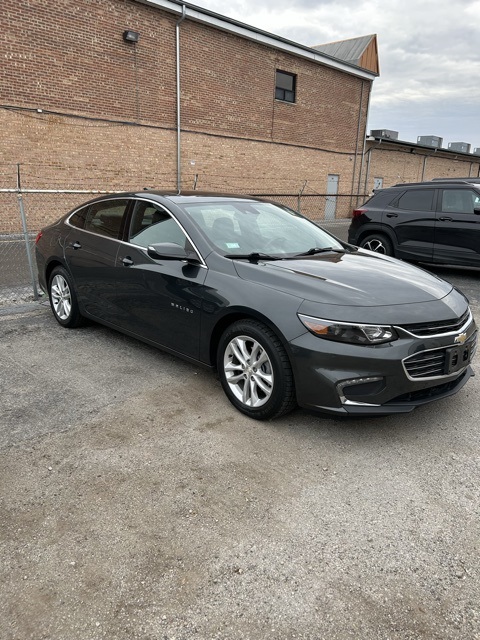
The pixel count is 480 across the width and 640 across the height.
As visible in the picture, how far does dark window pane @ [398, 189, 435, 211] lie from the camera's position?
875 centimetres

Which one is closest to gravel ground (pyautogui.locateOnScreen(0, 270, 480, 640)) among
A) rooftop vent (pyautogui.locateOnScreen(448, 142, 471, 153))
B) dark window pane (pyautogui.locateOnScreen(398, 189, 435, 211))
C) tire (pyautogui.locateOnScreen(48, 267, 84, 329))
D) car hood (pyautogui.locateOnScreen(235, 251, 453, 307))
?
car hood (pyautogui.locateOnScreen(235, 251, 453, 307))

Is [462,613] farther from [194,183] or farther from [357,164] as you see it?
[357,164]

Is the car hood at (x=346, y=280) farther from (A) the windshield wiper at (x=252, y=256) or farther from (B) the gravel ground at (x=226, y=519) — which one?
(B) the gravel ground at (x=226, y=519)

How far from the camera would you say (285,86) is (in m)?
18.3

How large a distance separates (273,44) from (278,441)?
17.3m

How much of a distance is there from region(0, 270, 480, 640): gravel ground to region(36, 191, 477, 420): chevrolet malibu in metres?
0.34

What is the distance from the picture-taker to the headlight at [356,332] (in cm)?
306

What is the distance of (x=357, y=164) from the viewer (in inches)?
875

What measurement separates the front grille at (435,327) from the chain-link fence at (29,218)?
5046 millimetres

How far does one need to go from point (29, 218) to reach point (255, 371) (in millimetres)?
11571

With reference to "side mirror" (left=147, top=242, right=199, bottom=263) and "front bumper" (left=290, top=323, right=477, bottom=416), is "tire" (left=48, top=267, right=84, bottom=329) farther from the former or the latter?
"front bumper" (left=290, top=323, right=477, bottom=416)

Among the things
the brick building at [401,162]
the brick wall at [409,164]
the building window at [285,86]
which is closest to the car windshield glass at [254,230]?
the building window at [285,86]

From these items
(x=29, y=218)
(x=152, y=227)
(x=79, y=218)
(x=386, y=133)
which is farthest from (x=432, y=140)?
(x=152, y=227)

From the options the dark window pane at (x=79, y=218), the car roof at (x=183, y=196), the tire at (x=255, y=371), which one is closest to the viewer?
the tire at (x=255, y=371)
